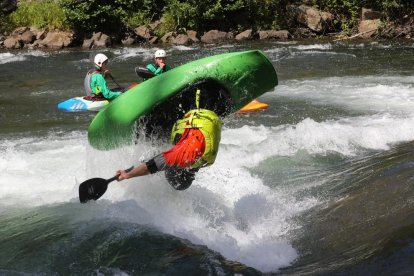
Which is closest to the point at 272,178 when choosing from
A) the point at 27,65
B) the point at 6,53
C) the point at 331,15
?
the point at 27,65

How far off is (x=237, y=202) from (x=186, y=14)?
52.4 ft

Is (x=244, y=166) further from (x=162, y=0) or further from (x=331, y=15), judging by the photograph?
(x=162, y=0)

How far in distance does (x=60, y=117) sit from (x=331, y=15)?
45.7 feet

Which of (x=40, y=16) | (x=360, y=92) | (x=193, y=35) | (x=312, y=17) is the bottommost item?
(x=193, y=35)

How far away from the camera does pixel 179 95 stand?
455cm

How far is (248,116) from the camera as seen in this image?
833cm

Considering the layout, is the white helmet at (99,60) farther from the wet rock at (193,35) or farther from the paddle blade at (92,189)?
the wet rock at (193,35)

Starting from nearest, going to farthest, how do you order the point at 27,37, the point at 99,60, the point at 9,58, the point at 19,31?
the point at 99,60 → the point at 9,58 → the point at 27,37 → the point at 19,31

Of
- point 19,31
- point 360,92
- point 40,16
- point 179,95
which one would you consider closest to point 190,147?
point 179,95

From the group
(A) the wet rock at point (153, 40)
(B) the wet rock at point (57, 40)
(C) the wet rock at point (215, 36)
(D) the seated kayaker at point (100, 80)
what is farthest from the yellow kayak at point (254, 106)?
(B) the wet rock at point (57, 40)

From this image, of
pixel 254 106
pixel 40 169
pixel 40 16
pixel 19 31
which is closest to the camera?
pixel 40 169

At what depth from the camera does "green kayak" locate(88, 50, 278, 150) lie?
4426 millimetres

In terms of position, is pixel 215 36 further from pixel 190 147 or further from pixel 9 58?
pixel 190 147

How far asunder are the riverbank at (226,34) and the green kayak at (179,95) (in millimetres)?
13821
